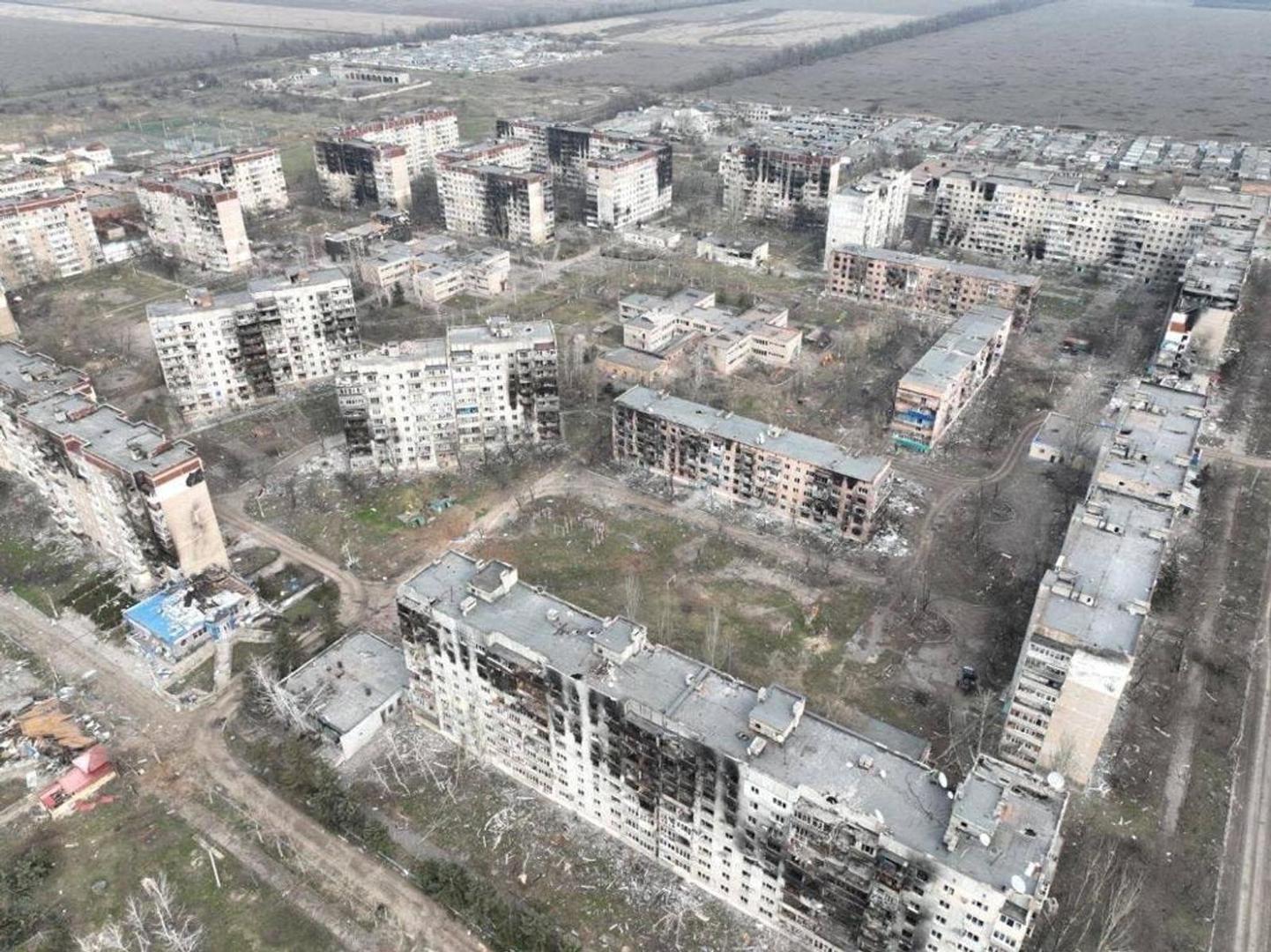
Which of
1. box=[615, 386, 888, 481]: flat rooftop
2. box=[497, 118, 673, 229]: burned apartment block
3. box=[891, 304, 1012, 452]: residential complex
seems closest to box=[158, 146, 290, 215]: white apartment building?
box=[497, 118, 673, 229]: burned apartment block

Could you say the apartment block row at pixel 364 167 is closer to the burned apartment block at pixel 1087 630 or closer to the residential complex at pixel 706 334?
the residential complex at pixel 706 334

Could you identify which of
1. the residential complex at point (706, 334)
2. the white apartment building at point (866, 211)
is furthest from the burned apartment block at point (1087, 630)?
the white apartment building at point (866, 211)

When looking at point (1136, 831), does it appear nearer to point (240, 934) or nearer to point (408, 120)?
point (240, 934)

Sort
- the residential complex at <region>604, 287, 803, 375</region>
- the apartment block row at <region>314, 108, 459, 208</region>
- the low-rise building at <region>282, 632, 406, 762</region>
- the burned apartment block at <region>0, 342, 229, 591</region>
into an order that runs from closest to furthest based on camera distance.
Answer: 1. the low-rise building at <region>282, 632, 406, 762</region>
2. the burned apartment block at <region>0, 342, 229, 591</region>
3. the residential complex at <region>604, 287, 803, 375</region>
4. the apartment block row at <region>314, 108, 459, 208</region>

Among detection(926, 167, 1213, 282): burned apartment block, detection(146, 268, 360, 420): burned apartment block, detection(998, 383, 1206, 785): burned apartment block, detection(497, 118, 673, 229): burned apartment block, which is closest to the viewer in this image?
detection(998, 383, 1206, 785): burned apartment block

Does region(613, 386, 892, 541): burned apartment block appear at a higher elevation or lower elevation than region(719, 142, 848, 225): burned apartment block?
lower

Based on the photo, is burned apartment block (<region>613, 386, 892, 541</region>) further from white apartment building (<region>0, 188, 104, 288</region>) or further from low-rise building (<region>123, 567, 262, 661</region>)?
white apartment building (<region>0, 188, 104, 288</region>)
